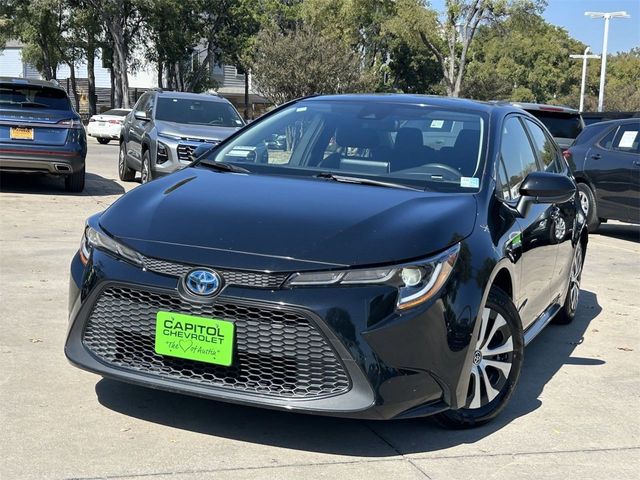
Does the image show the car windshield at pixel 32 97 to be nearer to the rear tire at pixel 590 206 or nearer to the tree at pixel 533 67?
the rear tire at pixel 590 206

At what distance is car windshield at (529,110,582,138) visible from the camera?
16.0 metres

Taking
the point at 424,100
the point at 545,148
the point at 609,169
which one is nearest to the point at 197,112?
the point at 609,169

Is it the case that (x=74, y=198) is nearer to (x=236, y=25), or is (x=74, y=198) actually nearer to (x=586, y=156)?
(x=586, y=156)

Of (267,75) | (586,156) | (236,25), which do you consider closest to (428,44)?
(236,25)

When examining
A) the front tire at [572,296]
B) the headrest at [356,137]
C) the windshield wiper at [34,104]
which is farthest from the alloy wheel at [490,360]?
the windshield wiper at [34,104]

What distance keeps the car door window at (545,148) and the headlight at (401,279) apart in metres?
2.44

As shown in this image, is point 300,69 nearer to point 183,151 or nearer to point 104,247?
point 183,151

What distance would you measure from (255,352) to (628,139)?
31.8ft

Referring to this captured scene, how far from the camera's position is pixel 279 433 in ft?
13.8

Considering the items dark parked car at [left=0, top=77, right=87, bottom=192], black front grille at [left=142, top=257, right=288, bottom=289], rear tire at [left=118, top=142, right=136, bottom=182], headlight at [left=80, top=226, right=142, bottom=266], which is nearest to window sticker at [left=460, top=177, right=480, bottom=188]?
black front grille at [left=142, top=257, right=288, bottom=289]

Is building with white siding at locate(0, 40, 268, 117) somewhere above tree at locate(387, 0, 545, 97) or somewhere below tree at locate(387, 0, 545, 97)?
below

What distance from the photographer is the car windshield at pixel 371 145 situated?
16.0 feet

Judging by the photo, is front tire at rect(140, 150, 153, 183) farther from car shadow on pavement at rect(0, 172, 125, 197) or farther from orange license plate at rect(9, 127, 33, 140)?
orange license plate at rect(9, 127, 33, 140)

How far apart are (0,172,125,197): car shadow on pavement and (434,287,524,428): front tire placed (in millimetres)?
10374
